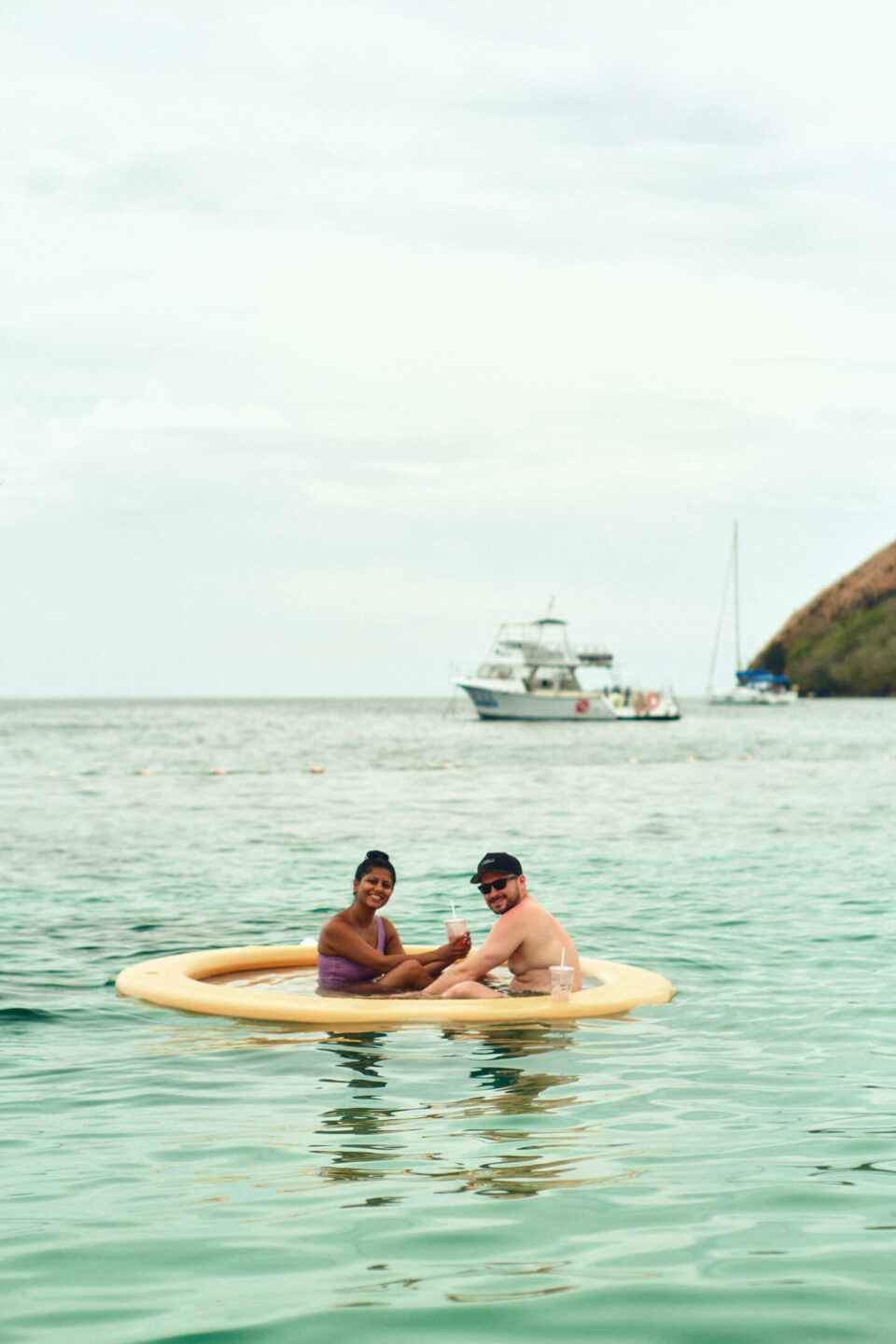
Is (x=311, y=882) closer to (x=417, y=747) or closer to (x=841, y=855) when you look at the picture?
(x=841, y=855)

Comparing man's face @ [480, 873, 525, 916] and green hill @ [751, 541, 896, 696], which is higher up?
green hill @ [751, 541, 896, 696]

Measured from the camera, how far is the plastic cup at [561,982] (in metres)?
7.30

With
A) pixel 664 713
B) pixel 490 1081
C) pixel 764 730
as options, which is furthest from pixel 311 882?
pixel 664 713

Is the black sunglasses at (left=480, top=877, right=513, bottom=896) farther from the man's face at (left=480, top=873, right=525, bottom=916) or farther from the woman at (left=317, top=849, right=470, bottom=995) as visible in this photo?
the woman at (left=317, top=849, right=470, bottom=995)

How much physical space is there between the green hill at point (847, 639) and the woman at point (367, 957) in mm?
149783

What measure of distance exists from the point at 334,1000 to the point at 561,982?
1299 millimetres

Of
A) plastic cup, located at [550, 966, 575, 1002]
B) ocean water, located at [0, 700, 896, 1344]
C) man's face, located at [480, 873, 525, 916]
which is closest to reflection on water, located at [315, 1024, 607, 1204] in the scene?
ocean water, located at [0, 700, 896, 1344]

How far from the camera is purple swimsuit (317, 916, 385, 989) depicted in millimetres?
8172

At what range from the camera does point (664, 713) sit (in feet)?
293

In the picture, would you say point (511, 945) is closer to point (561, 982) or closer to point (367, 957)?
point (561, 982)

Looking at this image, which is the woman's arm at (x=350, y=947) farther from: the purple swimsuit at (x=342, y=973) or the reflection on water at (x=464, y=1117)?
the reflection on water at (x=464, y=1117)

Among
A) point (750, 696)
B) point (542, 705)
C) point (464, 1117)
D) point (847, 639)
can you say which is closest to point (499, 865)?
point (464, 1117)

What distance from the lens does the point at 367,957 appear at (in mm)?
8109

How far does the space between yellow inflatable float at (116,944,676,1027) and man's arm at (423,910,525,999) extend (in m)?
0.22
